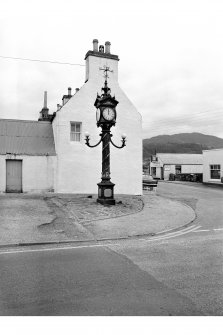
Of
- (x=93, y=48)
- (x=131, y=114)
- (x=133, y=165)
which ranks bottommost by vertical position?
(x=133, y=165)

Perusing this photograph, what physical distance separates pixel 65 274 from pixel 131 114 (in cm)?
1741

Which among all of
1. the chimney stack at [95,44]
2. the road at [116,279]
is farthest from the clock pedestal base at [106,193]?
the chimney stack at [95,44]

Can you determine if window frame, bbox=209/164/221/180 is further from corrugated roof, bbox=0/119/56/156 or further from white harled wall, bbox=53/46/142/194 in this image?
corrugated roof, bbox=0/119/56/156

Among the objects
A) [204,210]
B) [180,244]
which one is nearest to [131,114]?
[204,210]

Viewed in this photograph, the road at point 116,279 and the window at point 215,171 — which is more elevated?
the window at point 215,171

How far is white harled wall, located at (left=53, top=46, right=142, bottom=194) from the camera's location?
20.8m

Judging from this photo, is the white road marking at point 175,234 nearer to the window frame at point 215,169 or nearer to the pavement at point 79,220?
the pavement at point 79,220

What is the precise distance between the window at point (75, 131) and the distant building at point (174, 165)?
140 feet

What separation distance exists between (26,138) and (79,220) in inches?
461

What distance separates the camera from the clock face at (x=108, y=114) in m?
15.6

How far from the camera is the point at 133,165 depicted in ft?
73.6

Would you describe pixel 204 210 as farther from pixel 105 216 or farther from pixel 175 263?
pixel 175 263

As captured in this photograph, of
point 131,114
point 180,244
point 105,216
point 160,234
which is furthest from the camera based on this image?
point 131,114

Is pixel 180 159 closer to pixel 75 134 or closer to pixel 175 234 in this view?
pixel 75 134
